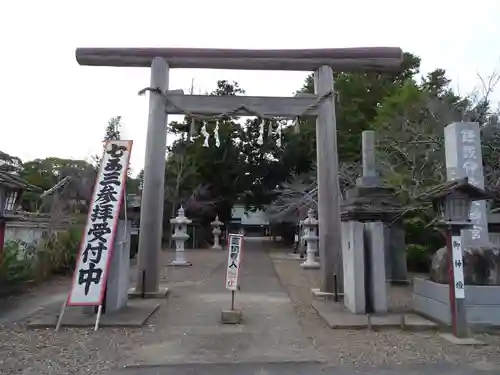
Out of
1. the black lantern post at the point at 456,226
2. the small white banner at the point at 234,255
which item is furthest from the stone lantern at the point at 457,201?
the small white banner at the point at 234,255

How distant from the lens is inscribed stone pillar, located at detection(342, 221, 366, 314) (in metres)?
8.09

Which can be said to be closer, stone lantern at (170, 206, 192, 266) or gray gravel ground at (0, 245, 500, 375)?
gray gravel ground at (0, 245, 500, 375)

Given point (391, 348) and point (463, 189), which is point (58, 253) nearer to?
point (391, 348)

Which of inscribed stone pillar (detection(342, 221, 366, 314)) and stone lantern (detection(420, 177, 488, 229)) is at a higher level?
stone lantern (detection(420, 177, 488, 229))

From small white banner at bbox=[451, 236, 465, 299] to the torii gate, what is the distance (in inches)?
132

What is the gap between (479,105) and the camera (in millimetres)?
14164

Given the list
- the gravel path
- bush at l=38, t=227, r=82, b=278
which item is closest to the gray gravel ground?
the gravel path

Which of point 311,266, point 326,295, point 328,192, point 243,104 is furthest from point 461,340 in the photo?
point 311,266

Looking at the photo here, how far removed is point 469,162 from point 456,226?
82.3 inches

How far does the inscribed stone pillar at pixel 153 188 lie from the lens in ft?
32.1

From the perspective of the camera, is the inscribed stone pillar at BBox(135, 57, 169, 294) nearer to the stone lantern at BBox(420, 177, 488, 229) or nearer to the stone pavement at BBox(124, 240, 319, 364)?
the stone pavement at BBox(124, 240, 319, 364)

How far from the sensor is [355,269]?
27.0 feet

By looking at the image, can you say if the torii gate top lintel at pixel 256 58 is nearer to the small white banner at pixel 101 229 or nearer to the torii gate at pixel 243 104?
the torii gate at pixel 243 104

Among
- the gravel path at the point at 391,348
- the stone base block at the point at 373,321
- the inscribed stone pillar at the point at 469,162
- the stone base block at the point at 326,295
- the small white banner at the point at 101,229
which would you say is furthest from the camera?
the stone base block at the point at 326,295
